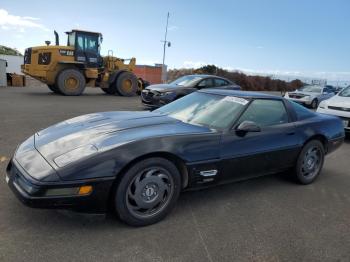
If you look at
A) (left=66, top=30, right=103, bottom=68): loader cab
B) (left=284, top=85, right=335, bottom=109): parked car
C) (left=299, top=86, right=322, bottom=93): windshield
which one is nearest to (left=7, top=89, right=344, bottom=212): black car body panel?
(left=66, top=30, right=103, bottom=68): loader cab

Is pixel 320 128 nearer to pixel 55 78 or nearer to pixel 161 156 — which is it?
pixel 161 156

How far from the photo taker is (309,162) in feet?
14.9

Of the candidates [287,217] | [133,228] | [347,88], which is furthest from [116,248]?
[347,88]

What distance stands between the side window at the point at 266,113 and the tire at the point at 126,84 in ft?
40.9

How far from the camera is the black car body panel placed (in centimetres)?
267

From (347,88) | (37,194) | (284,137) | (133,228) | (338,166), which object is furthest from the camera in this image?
(347,88)

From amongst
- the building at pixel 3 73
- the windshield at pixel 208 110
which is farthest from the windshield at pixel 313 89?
the building at pixel 3 73

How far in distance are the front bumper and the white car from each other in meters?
6.60

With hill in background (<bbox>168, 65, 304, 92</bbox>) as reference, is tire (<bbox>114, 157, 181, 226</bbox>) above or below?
below

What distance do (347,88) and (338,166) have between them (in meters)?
4.33

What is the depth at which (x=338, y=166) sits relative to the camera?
18.1 feet

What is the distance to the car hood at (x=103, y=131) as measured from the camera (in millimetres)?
2979

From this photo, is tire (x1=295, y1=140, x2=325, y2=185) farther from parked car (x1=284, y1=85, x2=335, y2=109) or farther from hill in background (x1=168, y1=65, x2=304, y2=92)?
hill in background (x1=168, y1=65, x2=304, y2=92)

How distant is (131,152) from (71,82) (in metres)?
13.0
